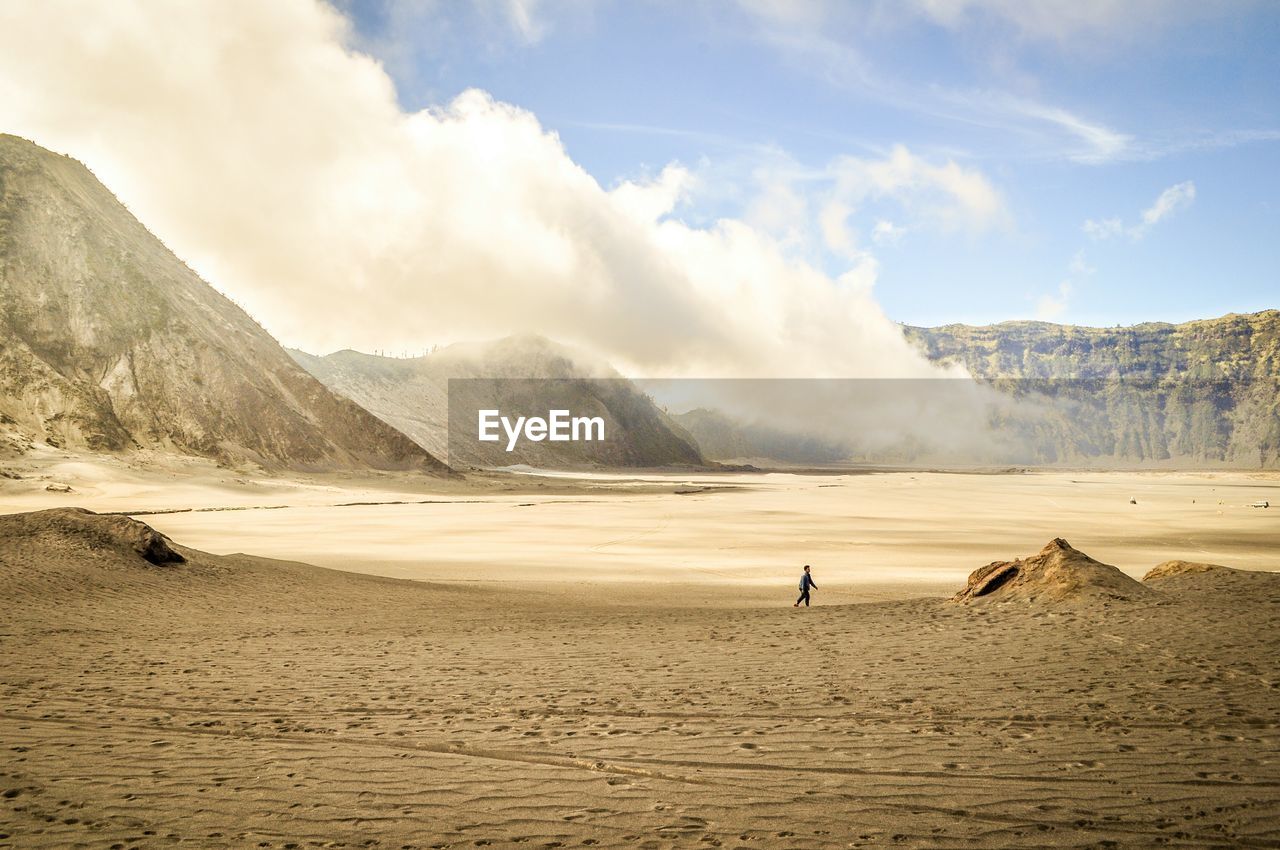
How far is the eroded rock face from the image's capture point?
737 inches

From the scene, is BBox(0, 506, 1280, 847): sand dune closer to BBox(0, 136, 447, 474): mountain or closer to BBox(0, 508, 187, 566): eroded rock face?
BBox(0, 508, 187, 566): eroded rock face

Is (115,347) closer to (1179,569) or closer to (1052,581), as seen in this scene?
(1052,581)

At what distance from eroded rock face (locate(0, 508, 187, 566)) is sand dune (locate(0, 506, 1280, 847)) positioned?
312cm

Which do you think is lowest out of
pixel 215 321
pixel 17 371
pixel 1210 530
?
pixel 1210 530

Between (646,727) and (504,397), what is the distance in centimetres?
16223

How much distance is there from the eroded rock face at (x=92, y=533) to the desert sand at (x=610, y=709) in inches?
3.9

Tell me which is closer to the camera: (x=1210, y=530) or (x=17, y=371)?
(x=1210, y=530)

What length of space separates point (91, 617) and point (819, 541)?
86.3 ft

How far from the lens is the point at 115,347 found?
71438 mm

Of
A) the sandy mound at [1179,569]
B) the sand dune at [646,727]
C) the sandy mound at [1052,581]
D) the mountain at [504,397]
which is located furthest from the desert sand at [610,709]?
the mountain at [504,397]

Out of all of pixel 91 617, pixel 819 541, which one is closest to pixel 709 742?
pixel 91 617

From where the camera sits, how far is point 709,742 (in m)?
8.03

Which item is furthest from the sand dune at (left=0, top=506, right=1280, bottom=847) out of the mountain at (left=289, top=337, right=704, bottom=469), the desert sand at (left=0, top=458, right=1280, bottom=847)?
the mountain at (left=289, top=337, right=704, bottom=469)

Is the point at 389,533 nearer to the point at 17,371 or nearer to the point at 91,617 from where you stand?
the point at 91,617
